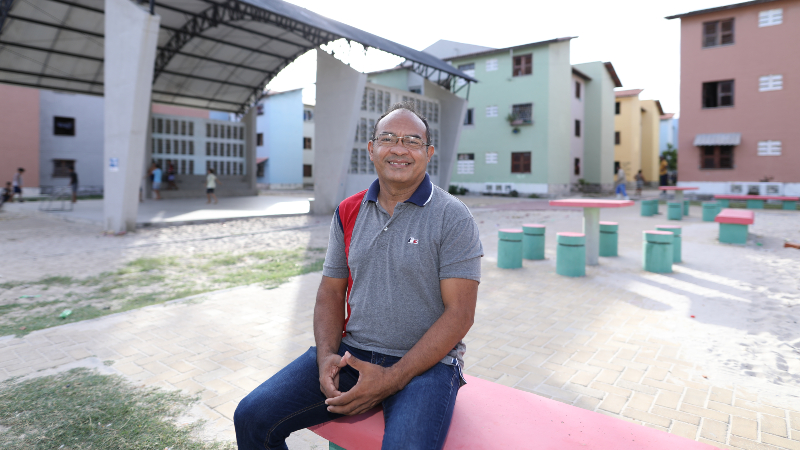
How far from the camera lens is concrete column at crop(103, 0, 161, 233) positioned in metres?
11.4

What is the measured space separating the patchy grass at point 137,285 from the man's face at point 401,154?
15.0 ft

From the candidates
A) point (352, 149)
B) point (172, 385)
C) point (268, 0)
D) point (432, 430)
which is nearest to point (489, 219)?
point (352, 149)

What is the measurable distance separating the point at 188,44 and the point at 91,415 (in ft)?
69.9

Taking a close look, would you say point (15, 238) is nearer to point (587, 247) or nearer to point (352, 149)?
point (352, 149)

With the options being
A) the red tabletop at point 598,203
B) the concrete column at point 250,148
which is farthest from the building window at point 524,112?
the red tabletop at point 598,203

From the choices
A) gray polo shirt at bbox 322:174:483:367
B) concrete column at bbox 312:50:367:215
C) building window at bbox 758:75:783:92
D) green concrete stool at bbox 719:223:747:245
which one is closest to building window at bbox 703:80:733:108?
building window at bbox 758:75:783:92

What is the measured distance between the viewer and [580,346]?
4441 mm

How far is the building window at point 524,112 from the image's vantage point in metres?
29.3

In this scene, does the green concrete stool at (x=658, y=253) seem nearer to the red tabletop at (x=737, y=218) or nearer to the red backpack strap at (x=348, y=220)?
the red tabletop at (x=737, y=218)

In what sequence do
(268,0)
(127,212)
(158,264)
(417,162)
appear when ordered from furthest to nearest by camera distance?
1. (268,0)
2. (127,212)
3. (158,264)
4. (417,162)

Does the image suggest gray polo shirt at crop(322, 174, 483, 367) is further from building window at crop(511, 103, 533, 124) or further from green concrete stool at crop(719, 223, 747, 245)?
building window at crop(511, 103, 533, 124)

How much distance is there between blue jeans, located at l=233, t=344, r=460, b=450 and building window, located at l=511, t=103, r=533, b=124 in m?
29.0

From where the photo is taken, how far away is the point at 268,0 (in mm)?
14609

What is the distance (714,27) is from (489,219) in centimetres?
1831
